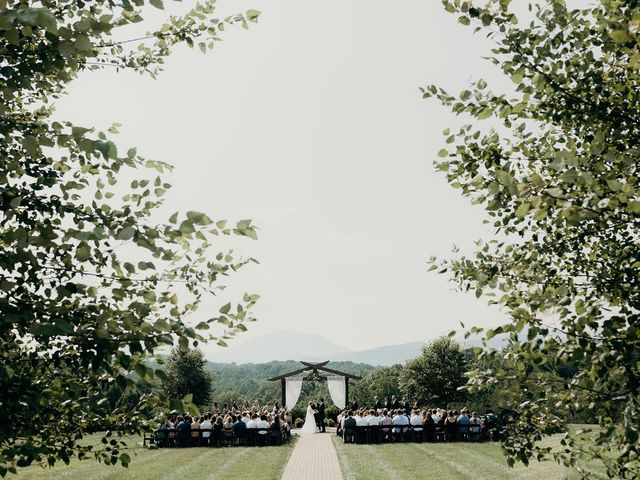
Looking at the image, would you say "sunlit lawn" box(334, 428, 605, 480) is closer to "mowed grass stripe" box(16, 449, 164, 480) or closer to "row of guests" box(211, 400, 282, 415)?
"row of guests" box(211, 400, 282, 415)

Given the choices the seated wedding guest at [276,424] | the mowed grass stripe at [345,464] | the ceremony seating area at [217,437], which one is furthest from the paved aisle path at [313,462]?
the ceremony seating area at [217,437]

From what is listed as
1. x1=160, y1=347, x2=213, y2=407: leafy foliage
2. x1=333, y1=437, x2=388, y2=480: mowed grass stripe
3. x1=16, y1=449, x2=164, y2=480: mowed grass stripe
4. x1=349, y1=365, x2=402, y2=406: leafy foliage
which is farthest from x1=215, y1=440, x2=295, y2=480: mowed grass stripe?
x1=349, y1=365, x2=402, y2=406: leafy foliage

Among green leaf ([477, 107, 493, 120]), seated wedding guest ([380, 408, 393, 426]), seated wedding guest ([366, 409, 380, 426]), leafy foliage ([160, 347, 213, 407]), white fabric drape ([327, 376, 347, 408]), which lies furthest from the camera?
leafy foliage ([160, 347, 213, 407])

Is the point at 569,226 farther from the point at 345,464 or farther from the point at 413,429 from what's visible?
the point at 413,429

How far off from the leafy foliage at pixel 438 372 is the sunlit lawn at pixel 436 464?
25.1 metres

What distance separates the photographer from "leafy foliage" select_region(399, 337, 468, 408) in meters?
50.0

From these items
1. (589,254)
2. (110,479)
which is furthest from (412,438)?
(589,254)

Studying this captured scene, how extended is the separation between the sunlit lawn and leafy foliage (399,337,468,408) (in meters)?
25.1

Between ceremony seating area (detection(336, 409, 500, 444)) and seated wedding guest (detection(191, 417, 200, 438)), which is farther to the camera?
ceremony seating area (detection(336, 409, 500, 444))

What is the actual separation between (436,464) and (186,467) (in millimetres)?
8121

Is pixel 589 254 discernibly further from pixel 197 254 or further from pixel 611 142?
pixel 197 254

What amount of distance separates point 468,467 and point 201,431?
40.8ft

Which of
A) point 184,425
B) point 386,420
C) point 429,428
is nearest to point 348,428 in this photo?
point 386,420

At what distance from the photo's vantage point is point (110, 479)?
55.8ft
